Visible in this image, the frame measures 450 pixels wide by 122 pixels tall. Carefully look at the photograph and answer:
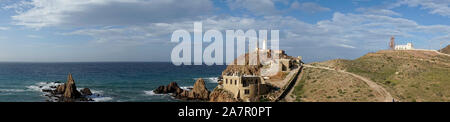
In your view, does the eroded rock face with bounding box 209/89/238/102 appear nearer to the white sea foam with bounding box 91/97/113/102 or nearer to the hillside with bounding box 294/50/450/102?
the hillside with bounding box 294/50/450/102

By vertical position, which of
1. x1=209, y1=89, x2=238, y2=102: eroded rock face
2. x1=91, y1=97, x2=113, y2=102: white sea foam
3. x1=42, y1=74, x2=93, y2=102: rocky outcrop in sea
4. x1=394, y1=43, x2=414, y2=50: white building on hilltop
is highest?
x1=394, y1=43, x2=414, y2=50: white building on hilltop

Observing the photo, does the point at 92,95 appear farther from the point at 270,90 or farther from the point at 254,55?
the point at 254,55

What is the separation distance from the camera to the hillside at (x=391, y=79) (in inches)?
1870

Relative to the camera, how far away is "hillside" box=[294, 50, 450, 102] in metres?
47.5

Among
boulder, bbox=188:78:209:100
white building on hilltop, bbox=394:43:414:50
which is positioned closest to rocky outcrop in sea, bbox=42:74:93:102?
boulder, bbox=188:78:209:100

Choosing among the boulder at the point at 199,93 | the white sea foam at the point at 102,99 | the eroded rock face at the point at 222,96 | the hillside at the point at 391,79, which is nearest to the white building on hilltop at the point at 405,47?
the hillside at the point at 391,79

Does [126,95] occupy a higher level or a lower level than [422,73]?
lower

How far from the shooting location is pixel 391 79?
185 ft

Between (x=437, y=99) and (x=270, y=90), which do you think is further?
(x=270, y=90)

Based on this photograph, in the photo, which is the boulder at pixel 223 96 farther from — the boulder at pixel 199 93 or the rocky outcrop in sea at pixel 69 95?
the rocky outcrop in sea at pixel 69 95

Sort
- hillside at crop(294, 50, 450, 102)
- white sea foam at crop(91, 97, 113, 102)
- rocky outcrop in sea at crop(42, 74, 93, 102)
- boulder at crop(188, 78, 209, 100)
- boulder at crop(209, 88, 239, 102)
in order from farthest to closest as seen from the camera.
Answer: boulder at crop(188, 78, 209, 100) → white sea foam at crop(91, 97, 113, 102) → rocky outcrop in sea at crop(42, 74, 93, 102) → boulder at crop(209, 88, 239, 102) → hillside at crop(294, 50, 450, 102)
